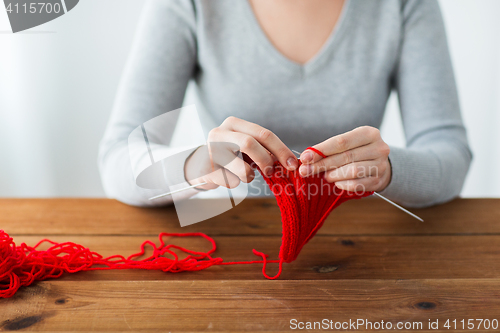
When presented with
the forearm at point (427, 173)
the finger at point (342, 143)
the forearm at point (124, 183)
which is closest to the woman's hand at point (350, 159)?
the finger at point (342, 143)

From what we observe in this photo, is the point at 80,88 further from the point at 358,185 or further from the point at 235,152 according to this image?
the point at 358,185

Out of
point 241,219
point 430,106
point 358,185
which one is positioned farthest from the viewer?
point 430,106

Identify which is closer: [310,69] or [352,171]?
[352,171]

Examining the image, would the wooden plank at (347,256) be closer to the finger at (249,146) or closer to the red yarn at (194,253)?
the red yarn at (194,253)

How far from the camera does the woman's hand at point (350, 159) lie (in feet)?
1.93

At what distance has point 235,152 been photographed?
23.5 inches

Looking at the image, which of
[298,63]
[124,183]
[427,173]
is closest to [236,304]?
[124,183]

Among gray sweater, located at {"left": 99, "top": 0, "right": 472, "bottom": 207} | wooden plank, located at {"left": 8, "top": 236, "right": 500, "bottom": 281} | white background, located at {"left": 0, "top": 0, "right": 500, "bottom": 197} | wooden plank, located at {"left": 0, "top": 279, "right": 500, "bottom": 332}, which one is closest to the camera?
wooden plank, located at {"left": 0, "top": 279, "right": 500, "bottom": 332}

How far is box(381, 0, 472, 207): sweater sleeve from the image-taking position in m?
0.80

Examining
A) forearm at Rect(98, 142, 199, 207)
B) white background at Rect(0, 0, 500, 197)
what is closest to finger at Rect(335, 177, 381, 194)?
forearm at Rect(98, 142, 199, 207)

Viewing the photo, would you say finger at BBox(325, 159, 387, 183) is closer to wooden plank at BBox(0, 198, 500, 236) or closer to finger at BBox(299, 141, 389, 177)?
finger at BBox(299, 141, 389, 177)

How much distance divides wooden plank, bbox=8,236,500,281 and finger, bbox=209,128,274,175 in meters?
0.17

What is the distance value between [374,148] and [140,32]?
2.09ft

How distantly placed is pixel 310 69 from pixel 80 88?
1.09 m
